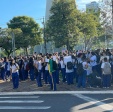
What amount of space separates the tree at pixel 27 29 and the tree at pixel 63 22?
2037 cm

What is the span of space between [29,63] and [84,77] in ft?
15.8

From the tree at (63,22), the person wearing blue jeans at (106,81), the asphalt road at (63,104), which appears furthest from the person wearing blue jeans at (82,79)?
the tree at (63,22)

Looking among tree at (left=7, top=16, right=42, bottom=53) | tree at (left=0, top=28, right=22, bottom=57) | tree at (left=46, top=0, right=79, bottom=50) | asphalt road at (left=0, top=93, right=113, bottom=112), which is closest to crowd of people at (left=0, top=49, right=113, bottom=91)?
asphalt road at (left=0, top=93, right=113, bottom=112)

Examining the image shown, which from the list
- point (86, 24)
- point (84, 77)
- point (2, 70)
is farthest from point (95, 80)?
point (86, 24)

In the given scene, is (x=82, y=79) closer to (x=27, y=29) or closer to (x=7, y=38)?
(x=7, y=38)

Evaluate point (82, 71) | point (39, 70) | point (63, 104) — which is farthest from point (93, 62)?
point (63, 104)

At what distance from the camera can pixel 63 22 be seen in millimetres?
33188

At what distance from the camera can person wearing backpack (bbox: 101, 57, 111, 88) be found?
14492 millimetres

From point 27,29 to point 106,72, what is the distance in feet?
145

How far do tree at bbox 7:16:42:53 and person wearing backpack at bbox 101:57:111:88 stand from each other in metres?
39.4

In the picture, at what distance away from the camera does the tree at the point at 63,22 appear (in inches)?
1300

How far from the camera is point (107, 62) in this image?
47.9 feet

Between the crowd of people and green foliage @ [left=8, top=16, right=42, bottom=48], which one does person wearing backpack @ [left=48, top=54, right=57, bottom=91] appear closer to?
the crowd of people

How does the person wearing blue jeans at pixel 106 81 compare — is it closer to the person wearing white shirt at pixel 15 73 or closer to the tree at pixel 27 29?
the person wearing white shirt at pixel 15 73
